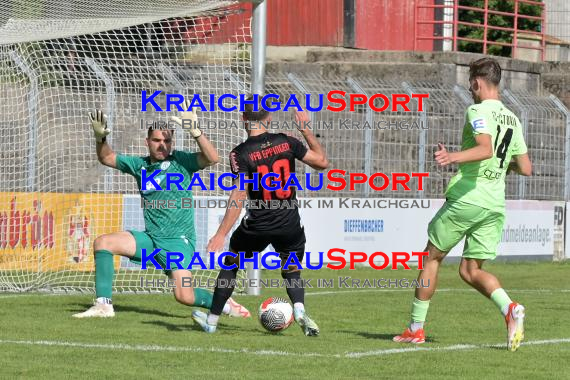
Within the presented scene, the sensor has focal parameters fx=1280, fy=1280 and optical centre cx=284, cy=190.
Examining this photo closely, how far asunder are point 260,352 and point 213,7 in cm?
600

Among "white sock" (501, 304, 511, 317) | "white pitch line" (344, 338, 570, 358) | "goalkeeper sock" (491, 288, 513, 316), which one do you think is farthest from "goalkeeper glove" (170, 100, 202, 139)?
"white sock" (501, 304, 511, 317)

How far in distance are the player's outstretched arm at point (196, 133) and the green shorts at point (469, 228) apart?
6.70ft

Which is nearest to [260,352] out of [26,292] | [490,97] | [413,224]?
[490,97]

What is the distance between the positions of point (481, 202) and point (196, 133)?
7.81 feet

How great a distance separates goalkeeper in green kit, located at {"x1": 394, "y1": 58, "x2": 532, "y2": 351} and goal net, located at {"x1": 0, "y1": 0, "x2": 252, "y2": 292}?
5.54 m

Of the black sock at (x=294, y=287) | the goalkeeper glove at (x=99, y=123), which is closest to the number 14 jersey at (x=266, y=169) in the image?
the black sock at (x=294, y=287)

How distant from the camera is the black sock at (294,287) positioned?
390 inches

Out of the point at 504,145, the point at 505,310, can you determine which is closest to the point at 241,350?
the point at 505,310

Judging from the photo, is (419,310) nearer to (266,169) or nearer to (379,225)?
(266,169)

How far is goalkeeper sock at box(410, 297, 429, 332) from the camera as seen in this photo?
9461 millimetres

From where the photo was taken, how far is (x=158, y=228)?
11180 mm

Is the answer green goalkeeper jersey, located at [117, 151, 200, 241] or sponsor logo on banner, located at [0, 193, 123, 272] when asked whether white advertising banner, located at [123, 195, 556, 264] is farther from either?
green goalkeeper jersey, located at [117, 151, 200, 241]

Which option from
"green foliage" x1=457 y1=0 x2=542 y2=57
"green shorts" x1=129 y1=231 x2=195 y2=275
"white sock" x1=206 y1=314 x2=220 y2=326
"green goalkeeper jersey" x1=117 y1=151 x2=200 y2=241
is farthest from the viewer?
"green foliage" x1=457 y1=0 x2=542 y2=57

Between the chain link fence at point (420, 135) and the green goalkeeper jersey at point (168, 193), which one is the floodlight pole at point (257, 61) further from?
→ the chain link fence at point (420, 135)
